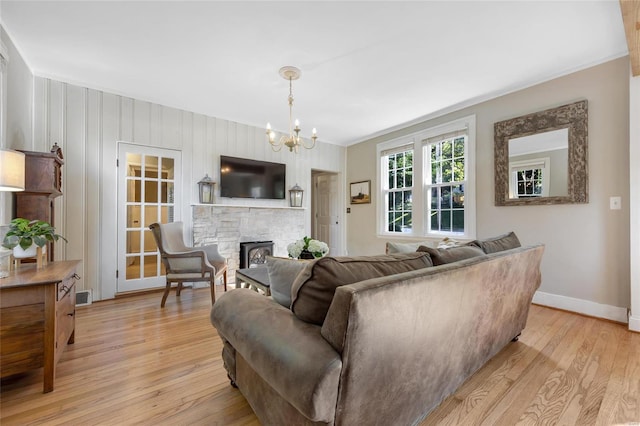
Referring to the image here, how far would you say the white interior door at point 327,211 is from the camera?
5.74m

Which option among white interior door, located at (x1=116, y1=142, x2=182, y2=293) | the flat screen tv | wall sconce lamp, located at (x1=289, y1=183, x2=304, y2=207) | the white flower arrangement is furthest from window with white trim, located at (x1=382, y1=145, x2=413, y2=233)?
white interior door, located at (x1=116, y1=142, x2=182, y2=293)

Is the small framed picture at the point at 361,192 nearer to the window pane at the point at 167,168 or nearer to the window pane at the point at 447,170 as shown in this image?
the window pane at the point at 447,170

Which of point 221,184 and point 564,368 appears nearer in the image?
point 564,368

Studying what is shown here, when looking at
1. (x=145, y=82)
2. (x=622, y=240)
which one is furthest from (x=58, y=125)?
(x=622, y=240)

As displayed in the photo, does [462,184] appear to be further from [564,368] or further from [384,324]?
[384,324]

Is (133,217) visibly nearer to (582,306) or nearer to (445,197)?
(445,197)

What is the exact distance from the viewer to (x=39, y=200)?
2.32m

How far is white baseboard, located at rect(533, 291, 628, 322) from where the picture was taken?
2580 millimetres

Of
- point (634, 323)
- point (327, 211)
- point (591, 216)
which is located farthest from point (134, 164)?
point (634, 323)

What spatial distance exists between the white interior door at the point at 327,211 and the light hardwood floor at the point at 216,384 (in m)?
3.61

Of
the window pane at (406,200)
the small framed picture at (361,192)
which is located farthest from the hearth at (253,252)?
the window pane at (406,200)

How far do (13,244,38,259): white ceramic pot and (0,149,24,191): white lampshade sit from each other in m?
0.38

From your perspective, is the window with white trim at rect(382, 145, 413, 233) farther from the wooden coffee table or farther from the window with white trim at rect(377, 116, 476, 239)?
the wooden coffee table

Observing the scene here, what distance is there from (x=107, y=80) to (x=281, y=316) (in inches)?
137
